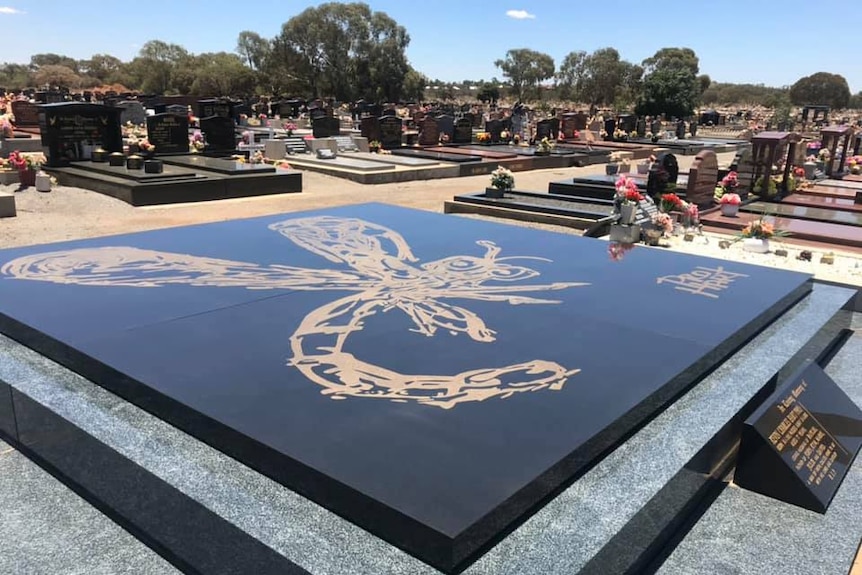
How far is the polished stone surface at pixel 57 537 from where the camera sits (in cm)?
312

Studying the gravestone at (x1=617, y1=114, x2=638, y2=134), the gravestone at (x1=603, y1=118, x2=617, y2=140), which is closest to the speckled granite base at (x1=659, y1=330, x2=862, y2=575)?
the gravestone at (x1=603, y1=118, x2=617, y2=140)

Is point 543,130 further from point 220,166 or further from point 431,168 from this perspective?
point 220,166

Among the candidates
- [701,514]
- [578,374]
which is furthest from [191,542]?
[701,514]

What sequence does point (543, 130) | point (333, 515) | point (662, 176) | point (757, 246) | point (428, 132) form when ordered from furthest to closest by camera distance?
1. point (543, 130)
2. point (428, 132)
3. point (662, 176)
4. point (757, 246)
5. point (333, 515)

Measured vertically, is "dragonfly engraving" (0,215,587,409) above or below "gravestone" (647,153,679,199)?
below

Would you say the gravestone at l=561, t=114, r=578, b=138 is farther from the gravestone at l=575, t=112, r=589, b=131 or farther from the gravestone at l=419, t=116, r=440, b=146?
the gravestone at l=419, t=116, r=440, b=146

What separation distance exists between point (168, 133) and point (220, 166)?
2765 mm

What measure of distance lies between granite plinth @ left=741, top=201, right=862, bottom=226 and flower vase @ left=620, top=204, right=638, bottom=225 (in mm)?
4675

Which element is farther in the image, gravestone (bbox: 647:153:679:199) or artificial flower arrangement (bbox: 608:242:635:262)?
gravestone (bbox: 647:153:679:199)

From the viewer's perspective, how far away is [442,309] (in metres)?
5.26

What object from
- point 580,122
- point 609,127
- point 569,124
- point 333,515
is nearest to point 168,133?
point 333,515

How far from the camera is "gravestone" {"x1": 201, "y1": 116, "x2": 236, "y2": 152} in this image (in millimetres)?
18672

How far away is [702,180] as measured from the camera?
1280 centimetres

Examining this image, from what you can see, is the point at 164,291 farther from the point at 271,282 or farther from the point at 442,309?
the point at 442,309
